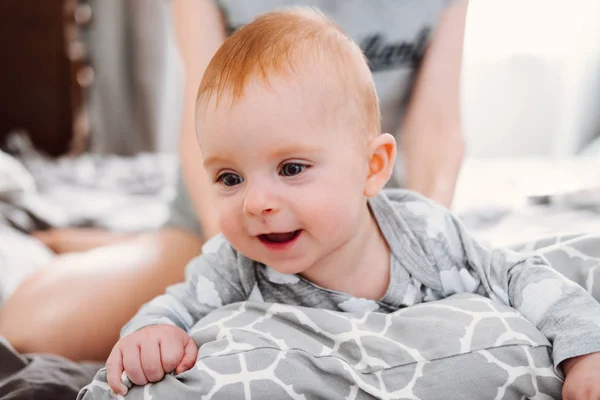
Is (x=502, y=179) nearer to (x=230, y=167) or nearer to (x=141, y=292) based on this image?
(x=141, y=292)

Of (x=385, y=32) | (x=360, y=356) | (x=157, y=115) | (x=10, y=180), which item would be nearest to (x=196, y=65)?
(x=385, y=32)

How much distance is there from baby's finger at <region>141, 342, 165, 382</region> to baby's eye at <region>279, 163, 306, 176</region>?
0.21 metres

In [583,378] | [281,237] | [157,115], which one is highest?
[281,237]

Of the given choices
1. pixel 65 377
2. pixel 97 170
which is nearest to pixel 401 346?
pixel 65 377

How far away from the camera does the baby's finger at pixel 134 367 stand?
0.56 meters

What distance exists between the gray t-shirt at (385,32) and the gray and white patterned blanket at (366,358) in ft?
1.53

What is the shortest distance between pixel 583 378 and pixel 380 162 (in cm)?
29

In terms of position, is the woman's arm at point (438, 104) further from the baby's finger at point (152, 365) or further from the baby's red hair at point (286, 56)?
the baby's finger at point (152, 365)

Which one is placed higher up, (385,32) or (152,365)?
(385,32)

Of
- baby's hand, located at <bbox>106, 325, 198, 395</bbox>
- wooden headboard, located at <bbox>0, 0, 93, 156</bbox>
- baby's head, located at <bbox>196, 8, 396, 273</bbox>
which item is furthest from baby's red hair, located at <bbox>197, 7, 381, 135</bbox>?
wooden headboard, located at <bbox>0, 0, 93, 156</bbox>

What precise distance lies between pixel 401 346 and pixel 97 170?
1536 mm

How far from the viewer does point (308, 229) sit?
1.96 feet

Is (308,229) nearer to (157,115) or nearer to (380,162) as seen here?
(380,162)

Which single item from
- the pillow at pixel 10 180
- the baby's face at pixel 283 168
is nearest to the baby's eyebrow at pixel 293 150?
the baby's face at pixel 283 168
